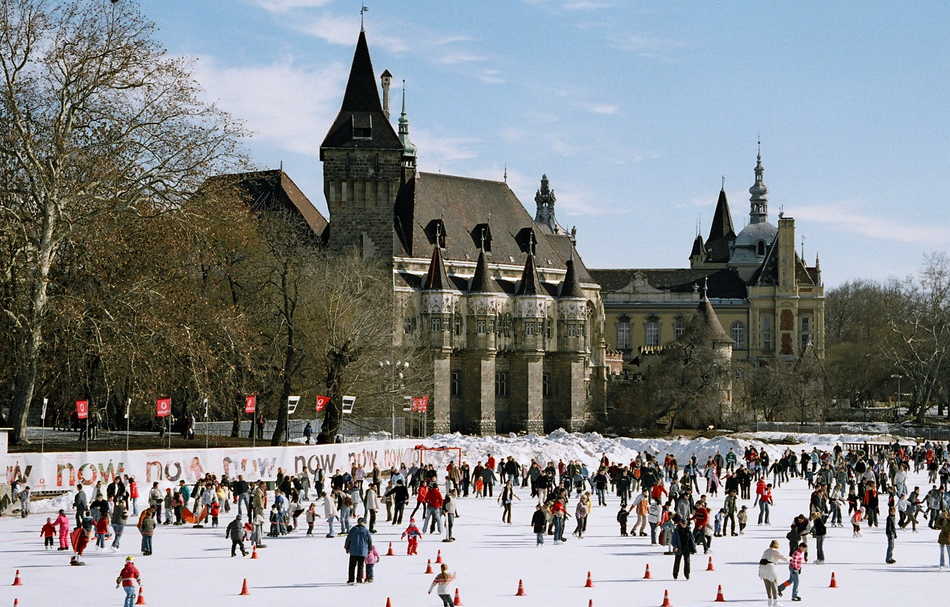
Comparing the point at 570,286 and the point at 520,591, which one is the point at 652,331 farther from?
the point at 520,591

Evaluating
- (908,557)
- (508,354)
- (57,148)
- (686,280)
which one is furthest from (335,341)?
(686,280)

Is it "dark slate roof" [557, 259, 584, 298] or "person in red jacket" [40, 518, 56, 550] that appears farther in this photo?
"dark slate roof" [557, 259, 584, 298]

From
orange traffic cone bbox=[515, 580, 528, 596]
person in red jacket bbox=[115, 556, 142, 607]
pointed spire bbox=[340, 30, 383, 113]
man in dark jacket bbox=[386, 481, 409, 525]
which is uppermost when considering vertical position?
pointed spire bbox=[340, 30, 383, 113]

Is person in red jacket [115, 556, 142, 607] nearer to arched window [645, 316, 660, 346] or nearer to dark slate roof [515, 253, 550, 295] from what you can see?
dark slate roof [515, 253, 550, 295]

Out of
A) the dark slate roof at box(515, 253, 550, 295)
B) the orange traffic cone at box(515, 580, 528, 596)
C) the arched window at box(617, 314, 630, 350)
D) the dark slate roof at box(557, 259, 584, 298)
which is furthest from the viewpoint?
the arched window at box(617, 314, 630, 350)

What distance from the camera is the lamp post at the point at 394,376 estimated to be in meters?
72.3

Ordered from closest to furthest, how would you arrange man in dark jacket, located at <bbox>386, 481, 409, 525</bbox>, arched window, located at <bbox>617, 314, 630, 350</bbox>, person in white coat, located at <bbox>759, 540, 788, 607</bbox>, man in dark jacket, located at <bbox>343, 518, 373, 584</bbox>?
person in white coat, located at <bbox>759, 540, 788, 607</bbox>, man in dark jacket, located at <bbox>343, 518, 373, 584</bbox>, man in dark jacket, located at <bbox>386, 481, 409, 525</bbox>, arched window, located at <bbox>617, 314, 630, 350</bbox>

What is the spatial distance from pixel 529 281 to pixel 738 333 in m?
47.2

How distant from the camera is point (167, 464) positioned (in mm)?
43719

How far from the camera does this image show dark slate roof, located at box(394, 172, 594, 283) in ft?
343

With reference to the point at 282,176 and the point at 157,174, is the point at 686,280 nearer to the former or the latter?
the point at 282,176

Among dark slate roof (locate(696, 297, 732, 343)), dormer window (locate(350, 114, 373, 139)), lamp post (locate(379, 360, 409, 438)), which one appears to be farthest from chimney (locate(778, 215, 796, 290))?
lamp post (locate(379, 360, 409, 438))

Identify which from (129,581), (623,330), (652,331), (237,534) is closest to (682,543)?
(237,534)

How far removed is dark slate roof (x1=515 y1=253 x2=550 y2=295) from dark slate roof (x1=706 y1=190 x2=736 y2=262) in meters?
67.5
